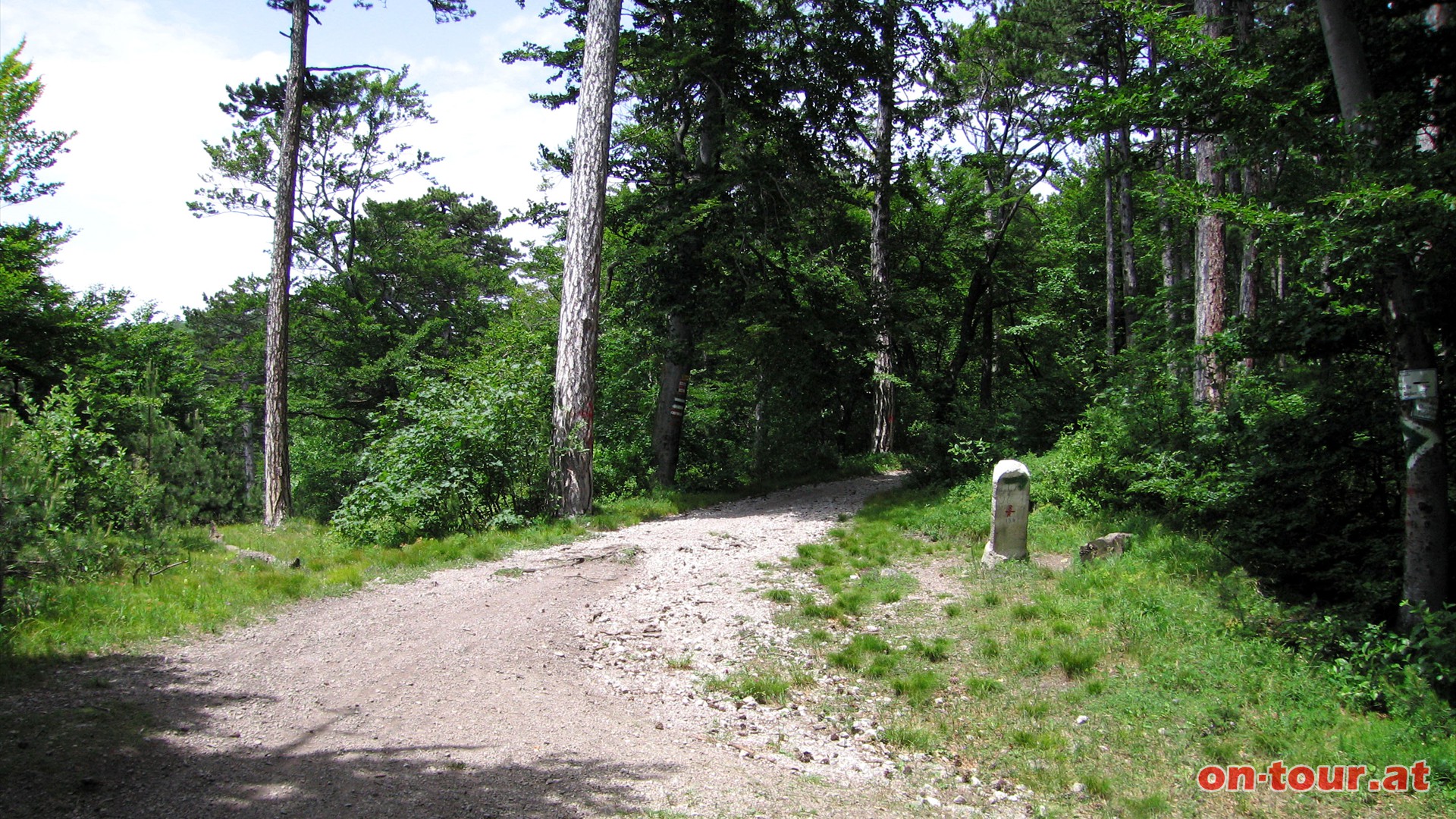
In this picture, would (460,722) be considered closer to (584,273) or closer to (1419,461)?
(1419,461)

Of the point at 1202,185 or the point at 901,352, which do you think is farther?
the point at 901,352

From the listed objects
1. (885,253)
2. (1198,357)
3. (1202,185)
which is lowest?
(1198,357)

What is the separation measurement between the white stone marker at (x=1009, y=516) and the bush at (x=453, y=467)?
21.6 feet

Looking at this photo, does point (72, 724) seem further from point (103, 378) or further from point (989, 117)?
point (989, 117)

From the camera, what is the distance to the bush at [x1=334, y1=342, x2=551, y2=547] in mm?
10625

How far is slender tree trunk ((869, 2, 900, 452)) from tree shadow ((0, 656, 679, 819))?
12.7 metres

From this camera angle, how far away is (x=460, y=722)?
480 cm

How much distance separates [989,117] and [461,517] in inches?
875

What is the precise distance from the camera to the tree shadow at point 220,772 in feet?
11.4

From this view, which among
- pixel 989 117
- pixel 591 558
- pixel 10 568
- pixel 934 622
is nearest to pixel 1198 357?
pixel 934 622

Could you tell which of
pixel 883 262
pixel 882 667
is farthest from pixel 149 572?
pixel 883 262

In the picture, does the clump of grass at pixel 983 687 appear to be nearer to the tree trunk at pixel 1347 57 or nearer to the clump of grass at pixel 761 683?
the clump of grass at pixel 761 683

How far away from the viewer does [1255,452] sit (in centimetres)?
721

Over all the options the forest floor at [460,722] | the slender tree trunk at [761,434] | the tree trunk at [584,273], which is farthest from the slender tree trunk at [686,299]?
the forest floor at [460,722]
